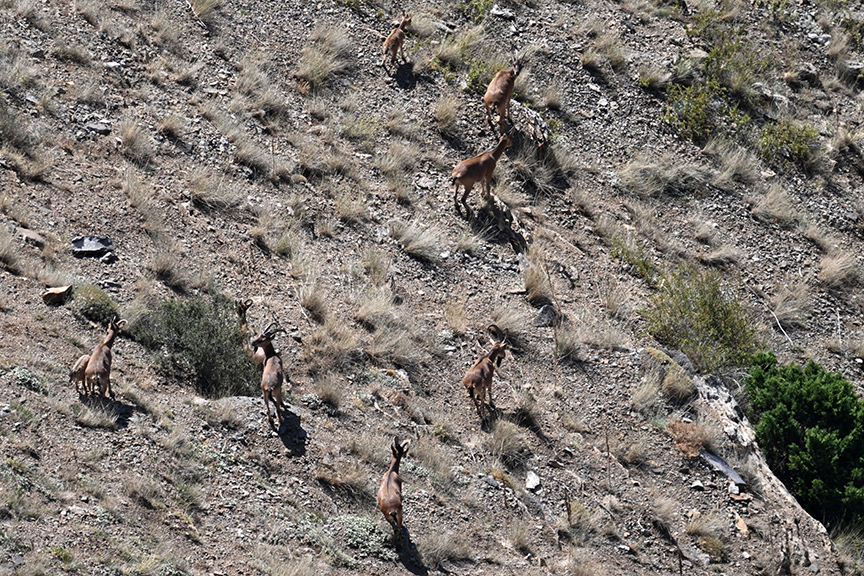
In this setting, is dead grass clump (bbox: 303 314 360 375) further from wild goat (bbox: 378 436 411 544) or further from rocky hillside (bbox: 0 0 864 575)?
wild goat (bbox: 378 436 411 544)

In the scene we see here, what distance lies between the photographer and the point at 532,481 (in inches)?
456

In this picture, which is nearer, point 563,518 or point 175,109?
point 563,518

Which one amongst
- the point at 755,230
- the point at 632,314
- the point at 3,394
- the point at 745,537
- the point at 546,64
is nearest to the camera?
the point at 3,394

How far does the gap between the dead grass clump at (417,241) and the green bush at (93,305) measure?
507 cm

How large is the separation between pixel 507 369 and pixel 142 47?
9.05 metres

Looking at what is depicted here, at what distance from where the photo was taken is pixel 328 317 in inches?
501

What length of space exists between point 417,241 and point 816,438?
6788 millimetres

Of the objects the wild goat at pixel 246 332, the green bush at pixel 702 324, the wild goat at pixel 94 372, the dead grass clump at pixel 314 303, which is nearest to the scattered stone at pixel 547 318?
the green bush at pixel 702 324

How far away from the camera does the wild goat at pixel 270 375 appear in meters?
10.2

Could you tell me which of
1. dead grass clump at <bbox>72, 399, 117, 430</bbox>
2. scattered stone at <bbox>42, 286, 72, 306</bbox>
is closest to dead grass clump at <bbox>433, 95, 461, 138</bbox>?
scattered stone at <bbox>42, 286, 72, 306</bbox>

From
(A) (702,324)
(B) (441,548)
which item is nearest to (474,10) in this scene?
(A) (702,324)

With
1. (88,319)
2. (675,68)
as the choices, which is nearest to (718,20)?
(675,68)

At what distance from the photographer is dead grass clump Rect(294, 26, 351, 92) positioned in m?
17.3

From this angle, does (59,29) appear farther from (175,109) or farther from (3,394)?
(3,394)
